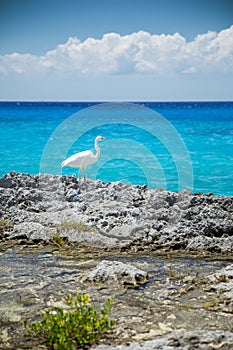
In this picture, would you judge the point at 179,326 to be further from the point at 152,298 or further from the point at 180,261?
the point at 180,261

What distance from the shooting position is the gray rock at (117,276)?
19.9ft

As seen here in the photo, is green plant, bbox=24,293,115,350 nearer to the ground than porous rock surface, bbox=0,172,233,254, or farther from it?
nearer to the ground

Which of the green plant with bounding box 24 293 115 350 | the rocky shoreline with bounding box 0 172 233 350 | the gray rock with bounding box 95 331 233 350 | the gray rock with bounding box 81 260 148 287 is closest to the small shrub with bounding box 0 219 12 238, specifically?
the rocky shoreline with bounding box 0 172 233 350

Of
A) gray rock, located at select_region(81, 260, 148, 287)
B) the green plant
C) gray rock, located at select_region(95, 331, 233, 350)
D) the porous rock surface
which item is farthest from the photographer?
the porous rock surface

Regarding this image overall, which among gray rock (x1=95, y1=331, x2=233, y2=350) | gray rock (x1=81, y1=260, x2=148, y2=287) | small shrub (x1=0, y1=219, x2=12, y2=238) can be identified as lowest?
gray rock (x1=95, y1=331, x2=233, y2=350)

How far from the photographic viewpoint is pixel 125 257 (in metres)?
7.25

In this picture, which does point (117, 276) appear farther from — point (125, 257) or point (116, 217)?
point (116, 217)

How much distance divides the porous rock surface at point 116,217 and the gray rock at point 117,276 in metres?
1.33

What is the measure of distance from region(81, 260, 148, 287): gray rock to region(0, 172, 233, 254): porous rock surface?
1.33m

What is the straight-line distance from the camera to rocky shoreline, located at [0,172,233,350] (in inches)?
196

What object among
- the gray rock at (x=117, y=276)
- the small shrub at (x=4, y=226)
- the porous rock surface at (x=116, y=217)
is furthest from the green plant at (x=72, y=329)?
the small shrub at (x=4, y=226)

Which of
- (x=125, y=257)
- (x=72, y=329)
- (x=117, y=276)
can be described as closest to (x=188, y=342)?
(x=72, y=329)

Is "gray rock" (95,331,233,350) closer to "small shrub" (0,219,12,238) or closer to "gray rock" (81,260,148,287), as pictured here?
"gray rock" (81,260,148,287)

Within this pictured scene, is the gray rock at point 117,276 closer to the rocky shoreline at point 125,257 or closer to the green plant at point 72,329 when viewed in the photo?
the rocky shoreline at point 125,257
